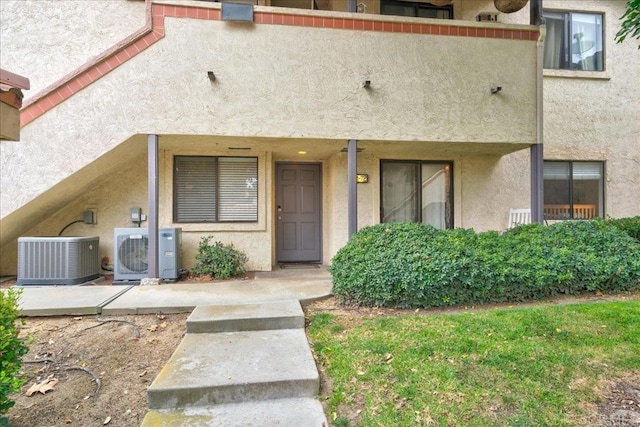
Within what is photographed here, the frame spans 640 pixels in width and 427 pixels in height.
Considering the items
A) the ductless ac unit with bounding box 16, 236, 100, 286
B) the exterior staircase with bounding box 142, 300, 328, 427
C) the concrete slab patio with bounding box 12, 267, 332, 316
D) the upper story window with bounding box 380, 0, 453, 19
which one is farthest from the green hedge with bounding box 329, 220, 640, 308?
the upper story window with bounding box 380, 0, 453, 19

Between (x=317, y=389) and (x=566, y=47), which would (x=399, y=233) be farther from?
(x=566, y=47)

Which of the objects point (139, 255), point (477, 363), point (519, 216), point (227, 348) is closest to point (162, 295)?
point (139, 255)

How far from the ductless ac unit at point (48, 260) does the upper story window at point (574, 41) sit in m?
10.6

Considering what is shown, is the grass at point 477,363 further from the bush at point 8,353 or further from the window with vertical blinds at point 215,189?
the window with vertical blinds at point 215,189

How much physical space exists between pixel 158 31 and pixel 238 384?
5.44m

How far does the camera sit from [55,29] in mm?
6664

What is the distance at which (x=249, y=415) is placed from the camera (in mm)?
2553

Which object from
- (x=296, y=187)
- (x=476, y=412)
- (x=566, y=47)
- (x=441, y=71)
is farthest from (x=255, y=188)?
(x=566, y=47)

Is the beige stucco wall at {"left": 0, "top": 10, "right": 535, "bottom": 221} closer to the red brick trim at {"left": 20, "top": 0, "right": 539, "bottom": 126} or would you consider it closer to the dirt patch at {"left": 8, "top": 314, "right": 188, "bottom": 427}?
the red brick trim at {"left": 20, "top": 0, "right": 539, "bottom": 126}

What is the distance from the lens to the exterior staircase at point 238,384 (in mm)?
2523

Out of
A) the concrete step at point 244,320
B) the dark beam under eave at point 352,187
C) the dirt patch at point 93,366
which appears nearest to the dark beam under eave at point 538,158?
the dark beam under eave at point 352,187

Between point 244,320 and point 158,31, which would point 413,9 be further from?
point 244,320

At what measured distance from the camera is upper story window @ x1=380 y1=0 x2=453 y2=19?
791cm

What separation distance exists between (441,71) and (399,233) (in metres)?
3.24
